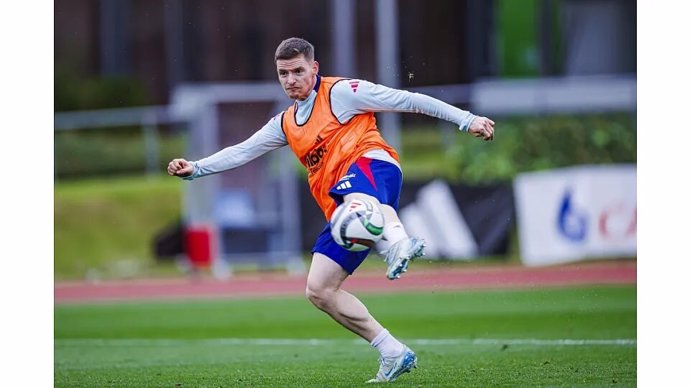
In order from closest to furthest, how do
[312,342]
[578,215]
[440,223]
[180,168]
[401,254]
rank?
[401,254]
[180,168]
[312,342]
[578,215]
[440,223]

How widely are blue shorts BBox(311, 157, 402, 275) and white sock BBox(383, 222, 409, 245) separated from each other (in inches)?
9.6

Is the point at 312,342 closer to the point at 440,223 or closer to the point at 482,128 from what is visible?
the point at 482,128

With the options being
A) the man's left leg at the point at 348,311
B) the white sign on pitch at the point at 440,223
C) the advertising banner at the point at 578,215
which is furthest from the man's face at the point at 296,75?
the advertising banner at the point at 578,215

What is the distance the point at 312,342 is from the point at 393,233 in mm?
4301

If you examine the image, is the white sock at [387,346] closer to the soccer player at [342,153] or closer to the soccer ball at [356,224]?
the soccer player at [342,153]

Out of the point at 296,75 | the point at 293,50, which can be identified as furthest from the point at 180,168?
the point at 293,50

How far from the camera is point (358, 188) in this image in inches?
296

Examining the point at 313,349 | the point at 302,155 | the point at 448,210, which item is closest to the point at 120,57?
the point at 448,210

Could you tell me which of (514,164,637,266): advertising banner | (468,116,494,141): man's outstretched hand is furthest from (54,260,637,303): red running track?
(468,116,494,141): man's outstretched hand

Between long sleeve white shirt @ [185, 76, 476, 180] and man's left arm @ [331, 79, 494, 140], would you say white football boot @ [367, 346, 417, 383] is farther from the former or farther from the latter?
man's left arm @ [331, 79, 494, 140]

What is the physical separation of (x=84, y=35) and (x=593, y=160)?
13.9 m

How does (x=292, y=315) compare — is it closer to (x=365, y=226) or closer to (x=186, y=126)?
(x=365, y=226)

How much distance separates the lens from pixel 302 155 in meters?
7.87

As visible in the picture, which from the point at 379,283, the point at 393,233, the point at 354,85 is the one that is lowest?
the point at 379,283
